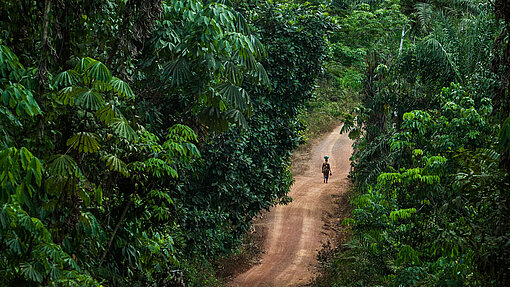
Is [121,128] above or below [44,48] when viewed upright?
below

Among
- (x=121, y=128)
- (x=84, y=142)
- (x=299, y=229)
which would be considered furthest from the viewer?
(x=299, y=229)

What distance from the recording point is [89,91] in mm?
4555

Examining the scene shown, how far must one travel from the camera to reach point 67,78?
4730 millimetres

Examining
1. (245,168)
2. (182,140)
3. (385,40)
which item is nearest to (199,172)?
(245,168)

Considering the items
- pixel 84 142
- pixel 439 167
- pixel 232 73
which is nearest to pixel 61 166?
pixel 84 142

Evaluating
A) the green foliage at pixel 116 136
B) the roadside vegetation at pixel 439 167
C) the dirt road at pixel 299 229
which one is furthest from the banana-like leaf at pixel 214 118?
the dirt road at pixel 299 229

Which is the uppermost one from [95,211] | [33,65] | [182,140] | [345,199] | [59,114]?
[33,65]

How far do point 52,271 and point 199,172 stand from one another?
6.08m

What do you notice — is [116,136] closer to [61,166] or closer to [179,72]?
[61,166]

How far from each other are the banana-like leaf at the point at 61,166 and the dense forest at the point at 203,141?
0.04 feet

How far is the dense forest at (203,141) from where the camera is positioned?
4.59m

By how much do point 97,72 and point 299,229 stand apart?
14802mm

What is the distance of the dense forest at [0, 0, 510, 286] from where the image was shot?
15.1 feet

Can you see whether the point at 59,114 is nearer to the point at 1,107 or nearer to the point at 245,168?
the point at 1,107
